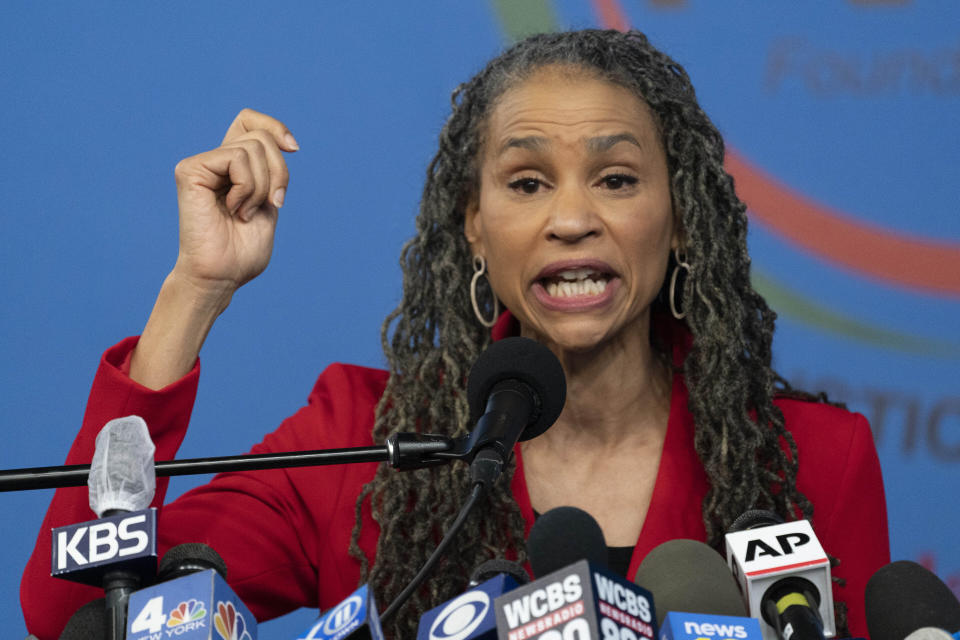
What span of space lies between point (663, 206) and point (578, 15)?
69 cm

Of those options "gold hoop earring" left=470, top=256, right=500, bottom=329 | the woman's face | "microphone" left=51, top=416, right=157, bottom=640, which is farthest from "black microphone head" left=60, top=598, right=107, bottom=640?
"gold hoop earring" left=470, top=256, right=500, bottom=329

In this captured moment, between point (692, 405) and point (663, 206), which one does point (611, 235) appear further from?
point (692, 405)

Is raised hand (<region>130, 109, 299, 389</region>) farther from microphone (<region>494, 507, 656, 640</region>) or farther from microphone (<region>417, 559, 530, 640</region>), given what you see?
Result: microphone (<region>494, 507, 656, 640</region>)

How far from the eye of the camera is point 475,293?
202 centimetres

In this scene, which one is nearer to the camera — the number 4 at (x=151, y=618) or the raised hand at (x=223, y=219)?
the number 4 at (x=151, y=618)

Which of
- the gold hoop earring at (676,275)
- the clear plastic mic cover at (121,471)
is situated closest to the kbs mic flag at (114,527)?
the clear plastic mic cover at (121,471)

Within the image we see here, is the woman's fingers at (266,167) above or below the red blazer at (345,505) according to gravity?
above

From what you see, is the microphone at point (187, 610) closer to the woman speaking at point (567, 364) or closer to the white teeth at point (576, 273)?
the woman speaking at point (567, 364)

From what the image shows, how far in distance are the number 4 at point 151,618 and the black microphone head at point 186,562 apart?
9 cm

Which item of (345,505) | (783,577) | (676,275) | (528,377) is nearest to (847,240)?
(676,275)

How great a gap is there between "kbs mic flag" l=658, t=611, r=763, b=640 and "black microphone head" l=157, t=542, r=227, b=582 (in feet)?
1.24

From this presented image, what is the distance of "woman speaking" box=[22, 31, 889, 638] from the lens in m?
1.79

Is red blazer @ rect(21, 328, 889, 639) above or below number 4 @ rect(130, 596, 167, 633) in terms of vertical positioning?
above

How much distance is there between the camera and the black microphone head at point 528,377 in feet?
3.86
